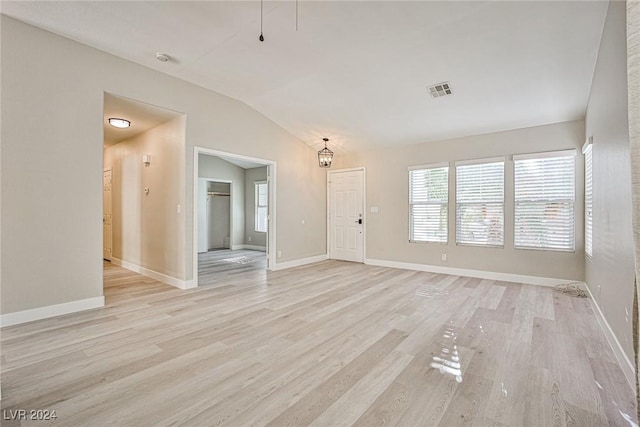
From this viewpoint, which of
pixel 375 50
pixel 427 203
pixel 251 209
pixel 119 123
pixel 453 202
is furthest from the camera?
pixel 251 209

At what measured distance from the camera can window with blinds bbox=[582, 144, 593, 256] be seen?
3.75 meters

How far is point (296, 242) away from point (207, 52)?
3.97 metres

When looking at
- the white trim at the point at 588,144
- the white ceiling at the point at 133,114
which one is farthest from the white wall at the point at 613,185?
the white ceiling at the point at 133,114

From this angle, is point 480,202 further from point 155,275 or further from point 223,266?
point 155,275

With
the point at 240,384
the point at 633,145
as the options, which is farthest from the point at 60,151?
the point at 633,145

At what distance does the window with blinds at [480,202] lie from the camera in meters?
Answer: 5.08

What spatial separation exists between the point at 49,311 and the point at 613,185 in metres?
5.81

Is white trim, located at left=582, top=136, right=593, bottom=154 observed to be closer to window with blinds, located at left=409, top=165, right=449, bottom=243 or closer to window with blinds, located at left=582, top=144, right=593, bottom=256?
window with blinds, located at left=582, top=144, right=593, bottom=256

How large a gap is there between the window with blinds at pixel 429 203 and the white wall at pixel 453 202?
0.37ft

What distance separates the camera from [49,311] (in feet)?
10.7

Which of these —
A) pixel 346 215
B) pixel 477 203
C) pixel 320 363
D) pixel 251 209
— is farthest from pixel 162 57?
pixel 251 209

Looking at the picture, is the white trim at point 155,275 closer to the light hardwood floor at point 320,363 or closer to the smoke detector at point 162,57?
the light hardwood floor at point 320,363

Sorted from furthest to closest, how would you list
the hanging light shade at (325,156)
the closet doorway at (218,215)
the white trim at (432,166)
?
the closet doorway at (218,215), the hanging light shade at (325,156), the white trim at (432,166)

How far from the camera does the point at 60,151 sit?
337 cm
